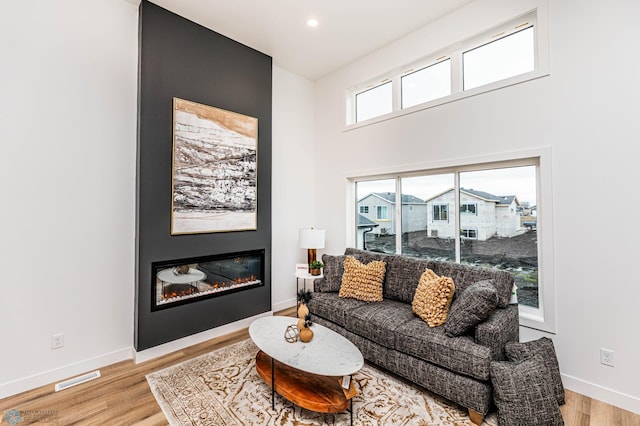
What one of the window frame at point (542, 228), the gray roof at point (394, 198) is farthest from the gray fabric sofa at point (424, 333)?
the gray roof at point (394, 198)

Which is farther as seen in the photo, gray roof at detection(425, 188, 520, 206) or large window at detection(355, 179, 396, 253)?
large window at detection(355, 179, 396, 253)

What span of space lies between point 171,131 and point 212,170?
1.86 feet

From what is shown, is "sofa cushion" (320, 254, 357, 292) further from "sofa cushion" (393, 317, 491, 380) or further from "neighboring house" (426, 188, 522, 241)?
"neighboring house" (426, 188, 522, 241)

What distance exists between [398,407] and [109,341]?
2.70 m

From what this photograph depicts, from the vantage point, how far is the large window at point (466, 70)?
107 inches

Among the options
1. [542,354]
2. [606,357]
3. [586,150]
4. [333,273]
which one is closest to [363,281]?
[333,273]

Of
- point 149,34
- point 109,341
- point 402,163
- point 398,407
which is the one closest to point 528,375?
point 398,407

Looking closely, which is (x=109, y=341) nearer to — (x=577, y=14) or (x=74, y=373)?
(x=74, y=373)

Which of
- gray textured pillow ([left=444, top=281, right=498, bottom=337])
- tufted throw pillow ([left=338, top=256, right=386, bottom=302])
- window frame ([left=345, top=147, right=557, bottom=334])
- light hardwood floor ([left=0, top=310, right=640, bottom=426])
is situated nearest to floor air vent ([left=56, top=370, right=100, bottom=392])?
light hardwood floor ([left=0, top=310, right=640, bottom=426])

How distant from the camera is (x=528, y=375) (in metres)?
1.91

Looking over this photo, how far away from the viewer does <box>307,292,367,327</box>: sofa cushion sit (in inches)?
114

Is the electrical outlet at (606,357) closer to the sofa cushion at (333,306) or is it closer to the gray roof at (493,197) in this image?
the gray roof at (493,197)

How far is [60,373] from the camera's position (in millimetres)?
2545

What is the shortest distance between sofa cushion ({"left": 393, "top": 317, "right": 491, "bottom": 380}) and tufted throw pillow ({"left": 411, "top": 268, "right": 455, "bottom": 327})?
2.9 inches
